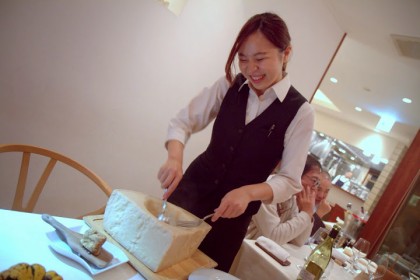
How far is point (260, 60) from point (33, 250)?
843 mm

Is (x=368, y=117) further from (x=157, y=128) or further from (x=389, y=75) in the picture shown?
(x=157, y=128)

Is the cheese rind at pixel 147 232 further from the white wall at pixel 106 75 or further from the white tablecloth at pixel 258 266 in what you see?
the white wall at pixel 106 75

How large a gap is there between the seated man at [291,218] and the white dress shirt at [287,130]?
1.79 ft

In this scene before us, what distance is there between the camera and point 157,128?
2.21 m

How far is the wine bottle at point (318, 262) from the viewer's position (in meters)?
1.08

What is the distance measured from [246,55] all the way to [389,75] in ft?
11.8

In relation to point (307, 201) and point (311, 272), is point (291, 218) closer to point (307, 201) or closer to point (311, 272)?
point (307, 201)

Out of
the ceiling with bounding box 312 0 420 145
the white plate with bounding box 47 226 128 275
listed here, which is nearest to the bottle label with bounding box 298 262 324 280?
the white plate with bounding box 47 226 128 275

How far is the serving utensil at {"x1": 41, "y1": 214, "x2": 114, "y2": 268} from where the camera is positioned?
25.9 inches

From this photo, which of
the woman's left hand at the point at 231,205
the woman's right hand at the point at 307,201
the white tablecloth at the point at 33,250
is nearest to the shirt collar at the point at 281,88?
the woman's left hand at the point at 231,205

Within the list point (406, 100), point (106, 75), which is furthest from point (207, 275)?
point (406, 100)

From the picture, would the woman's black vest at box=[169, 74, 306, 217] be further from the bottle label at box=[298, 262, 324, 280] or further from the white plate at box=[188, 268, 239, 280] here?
the white plate at box=[188, 268, 239, 280]

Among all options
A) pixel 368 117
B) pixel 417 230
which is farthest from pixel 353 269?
pixel 368 117

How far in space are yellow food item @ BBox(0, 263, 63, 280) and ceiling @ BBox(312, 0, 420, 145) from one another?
268 centimetres
